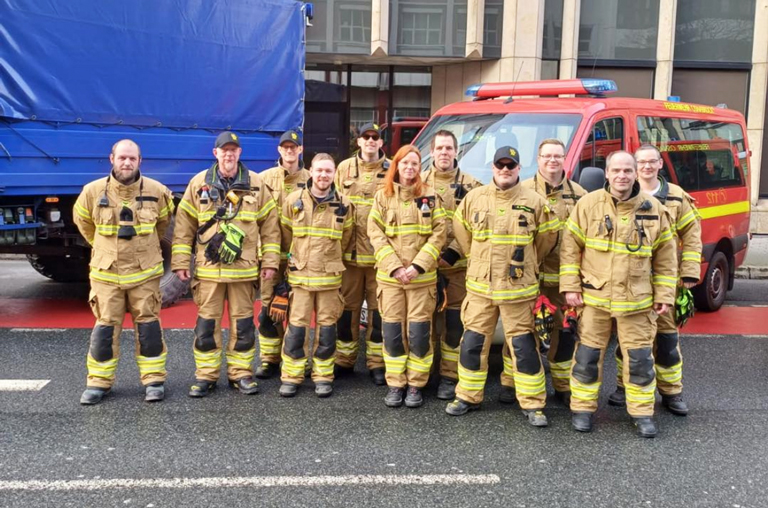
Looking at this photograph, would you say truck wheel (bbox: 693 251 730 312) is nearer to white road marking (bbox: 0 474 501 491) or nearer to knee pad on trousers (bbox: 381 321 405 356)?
knee pad on trousers (bbox: 381 321 405 356)

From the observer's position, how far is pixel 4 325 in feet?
24.6

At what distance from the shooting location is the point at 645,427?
5000mm

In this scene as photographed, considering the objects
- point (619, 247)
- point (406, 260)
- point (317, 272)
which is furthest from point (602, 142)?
point (317, 272)

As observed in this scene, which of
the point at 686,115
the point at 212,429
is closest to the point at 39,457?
the point at 212,429

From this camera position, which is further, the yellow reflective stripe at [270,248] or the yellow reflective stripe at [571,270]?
the yellow reflective stripe at [270,248]

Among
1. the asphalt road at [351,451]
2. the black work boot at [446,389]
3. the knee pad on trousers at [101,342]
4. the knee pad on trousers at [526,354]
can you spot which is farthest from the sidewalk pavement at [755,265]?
the knee pad on trousers at [101,342]

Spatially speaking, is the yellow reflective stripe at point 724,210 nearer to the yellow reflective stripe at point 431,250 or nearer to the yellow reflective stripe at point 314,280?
the yellow reflective stripe at point 431,250

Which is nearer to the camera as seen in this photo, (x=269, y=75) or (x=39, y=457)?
(x=39, y=457)

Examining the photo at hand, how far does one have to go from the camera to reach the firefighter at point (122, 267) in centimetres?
536

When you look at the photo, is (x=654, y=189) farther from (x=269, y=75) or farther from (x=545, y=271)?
(x=269, y=75)

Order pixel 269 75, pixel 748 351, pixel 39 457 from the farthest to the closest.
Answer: pixel 269 75 < pixel 748 351 < pixel 39 457

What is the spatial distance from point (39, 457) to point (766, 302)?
804 centimetres

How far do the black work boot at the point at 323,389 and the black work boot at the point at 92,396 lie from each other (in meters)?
1.41

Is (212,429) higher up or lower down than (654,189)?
lower down
